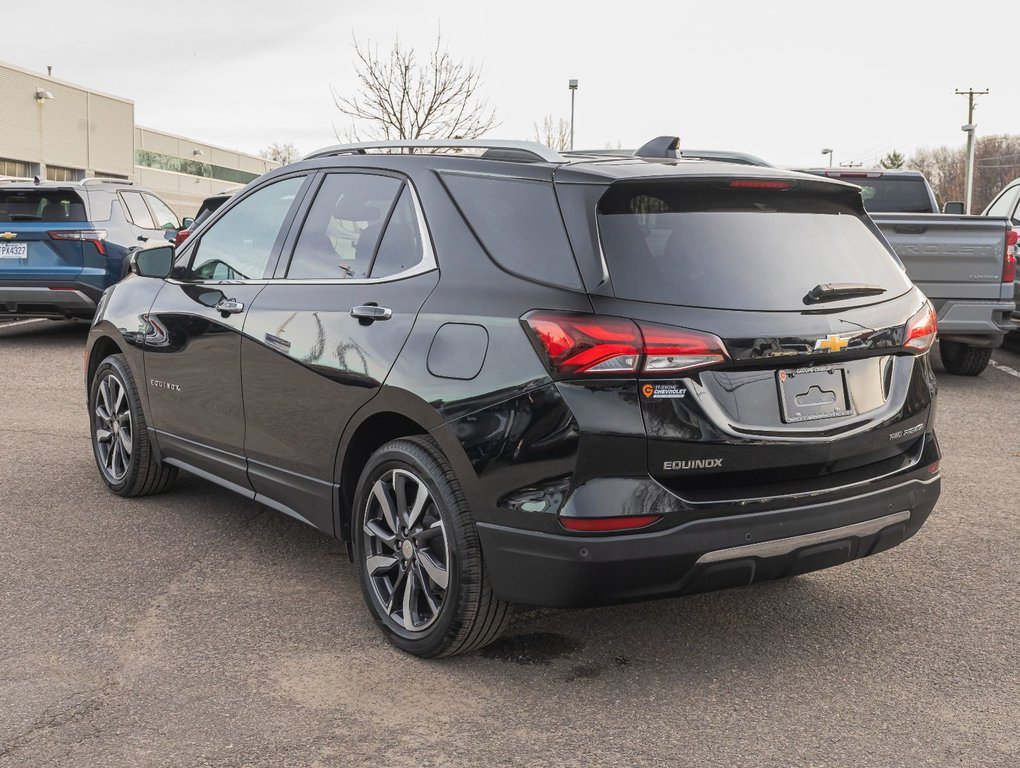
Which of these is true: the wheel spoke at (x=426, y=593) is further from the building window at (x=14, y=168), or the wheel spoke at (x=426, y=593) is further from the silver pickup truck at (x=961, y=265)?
the building window at (x=14, y=168)

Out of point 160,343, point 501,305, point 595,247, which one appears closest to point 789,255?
point 595,247

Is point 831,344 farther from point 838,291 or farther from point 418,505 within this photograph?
point 418,505

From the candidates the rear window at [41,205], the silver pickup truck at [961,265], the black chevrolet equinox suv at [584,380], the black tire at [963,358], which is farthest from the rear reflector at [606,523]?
the rear window at [41,205]

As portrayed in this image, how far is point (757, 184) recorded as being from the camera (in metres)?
3.68

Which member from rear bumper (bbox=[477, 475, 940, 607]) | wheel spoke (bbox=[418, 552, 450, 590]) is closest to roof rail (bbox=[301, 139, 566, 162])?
rear bumper (bbox=[477, 475, 940, 607])

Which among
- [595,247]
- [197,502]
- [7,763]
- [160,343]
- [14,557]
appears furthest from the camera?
[197,502]

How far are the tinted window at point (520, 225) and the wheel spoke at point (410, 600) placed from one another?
1.13 metres

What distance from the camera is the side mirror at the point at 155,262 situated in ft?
17.8

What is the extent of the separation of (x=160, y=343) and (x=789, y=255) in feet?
10.2

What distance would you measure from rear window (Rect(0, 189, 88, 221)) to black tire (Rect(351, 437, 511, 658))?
958cm

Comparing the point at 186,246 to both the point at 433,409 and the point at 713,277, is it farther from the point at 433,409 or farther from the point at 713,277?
the point at 713,277

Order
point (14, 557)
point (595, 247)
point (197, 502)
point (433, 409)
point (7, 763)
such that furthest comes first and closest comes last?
point (197, 502)
point (14, 557)
point (433, 409)
point (595, 247)
point (7, 763)

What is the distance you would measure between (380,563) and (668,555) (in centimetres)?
115

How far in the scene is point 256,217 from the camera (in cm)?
495
